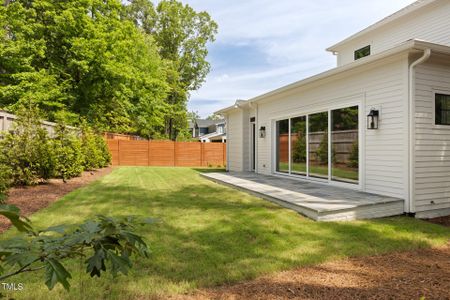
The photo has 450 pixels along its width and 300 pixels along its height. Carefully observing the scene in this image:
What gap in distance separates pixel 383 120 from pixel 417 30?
17.5 feet

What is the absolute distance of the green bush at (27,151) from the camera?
6.79 meters

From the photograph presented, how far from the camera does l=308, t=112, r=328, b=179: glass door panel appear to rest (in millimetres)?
7516

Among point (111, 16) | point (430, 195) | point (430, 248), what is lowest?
point (430, 248)

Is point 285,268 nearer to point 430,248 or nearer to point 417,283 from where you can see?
point 417,283

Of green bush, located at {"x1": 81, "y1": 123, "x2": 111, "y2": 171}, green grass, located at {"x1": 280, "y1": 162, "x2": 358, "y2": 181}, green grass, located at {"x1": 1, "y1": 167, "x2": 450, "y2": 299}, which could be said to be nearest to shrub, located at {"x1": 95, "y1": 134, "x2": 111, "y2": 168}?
green bush, located at {"x1": 81, "y1": 123, "x2": 111, "y2": 171}

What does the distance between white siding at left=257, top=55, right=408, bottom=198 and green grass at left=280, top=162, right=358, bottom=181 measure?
0.43m

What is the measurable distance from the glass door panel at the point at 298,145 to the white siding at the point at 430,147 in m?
3.41

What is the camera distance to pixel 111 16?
1650 cm

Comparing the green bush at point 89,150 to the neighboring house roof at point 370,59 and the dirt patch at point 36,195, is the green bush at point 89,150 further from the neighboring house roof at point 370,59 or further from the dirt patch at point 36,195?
the neighboring house roof at point 370,59

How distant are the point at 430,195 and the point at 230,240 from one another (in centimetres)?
397

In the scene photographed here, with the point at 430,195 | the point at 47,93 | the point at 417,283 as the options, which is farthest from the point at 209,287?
the point at 47,93

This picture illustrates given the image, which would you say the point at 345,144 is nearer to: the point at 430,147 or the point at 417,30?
the point at 430,147

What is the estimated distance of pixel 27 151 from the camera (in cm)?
710

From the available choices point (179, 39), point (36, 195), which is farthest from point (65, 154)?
point (179, 39)
